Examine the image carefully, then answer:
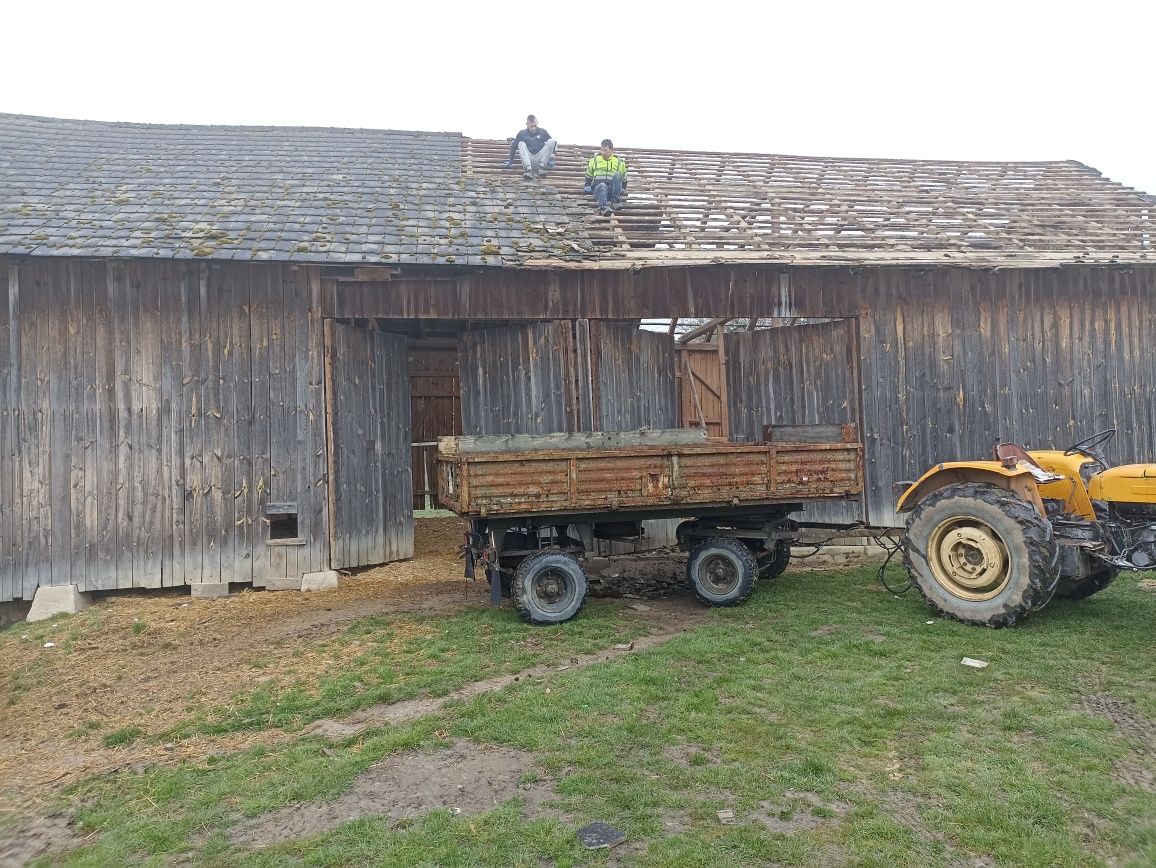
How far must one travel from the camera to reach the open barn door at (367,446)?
29.7 ft

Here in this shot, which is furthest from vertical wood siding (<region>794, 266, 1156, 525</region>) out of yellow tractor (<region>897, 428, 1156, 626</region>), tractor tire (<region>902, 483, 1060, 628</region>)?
tractor tire (<region>902, 483, 1060, 628</region>)

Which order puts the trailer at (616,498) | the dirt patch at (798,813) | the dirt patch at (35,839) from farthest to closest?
1. the trailer at (616,498)
2. the dirt patch at (35,839)
3. the dirt patch at (798,813)

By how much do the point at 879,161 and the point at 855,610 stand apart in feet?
32.6

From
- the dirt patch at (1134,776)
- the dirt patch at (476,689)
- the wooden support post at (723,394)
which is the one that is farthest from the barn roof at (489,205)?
the dirt patch at (1134,776)

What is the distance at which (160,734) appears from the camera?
4.64 meters

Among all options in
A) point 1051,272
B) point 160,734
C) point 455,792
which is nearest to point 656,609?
point 455,792

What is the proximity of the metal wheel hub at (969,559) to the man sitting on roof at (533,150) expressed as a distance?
8474 millimetres

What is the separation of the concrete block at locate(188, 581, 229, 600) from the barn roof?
4.09m

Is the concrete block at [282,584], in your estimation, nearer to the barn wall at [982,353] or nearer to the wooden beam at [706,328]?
the wooden beam at [706,328]

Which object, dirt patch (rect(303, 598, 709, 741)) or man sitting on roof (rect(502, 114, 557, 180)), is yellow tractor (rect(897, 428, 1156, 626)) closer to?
dirt patch (rect(303, 598, 709, 741))

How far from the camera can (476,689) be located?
16.8 ft

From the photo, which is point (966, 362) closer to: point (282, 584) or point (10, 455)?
point (282, 584)

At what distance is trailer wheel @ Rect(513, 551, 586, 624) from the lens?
6559 millimetres

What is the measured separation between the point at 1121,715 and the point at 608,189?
9.01 meters
